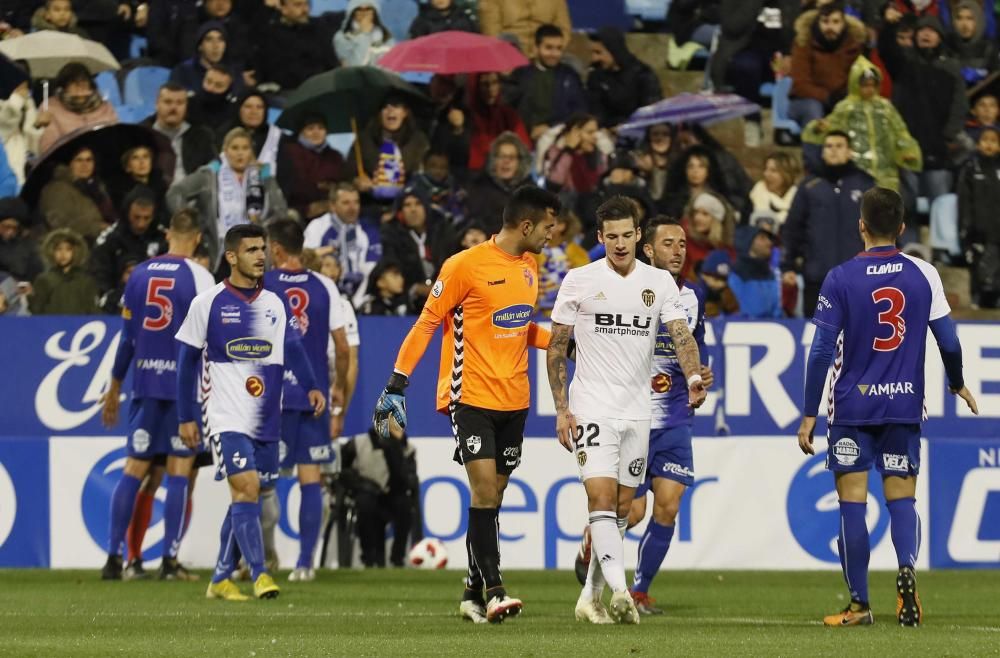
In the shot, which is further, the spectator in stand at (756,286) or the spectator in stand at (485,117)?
the spectator in stand at (485,117)

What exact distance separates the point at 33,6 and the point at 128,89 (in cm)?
158

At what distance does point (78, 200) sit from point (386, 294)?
322 centimetres

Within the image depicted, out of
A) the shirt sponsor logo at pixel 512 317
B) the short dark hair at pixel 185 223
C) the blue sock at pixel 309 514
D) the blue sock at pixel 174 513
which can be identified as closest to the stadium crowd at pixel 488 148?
the short dark hair at pixel 185 223

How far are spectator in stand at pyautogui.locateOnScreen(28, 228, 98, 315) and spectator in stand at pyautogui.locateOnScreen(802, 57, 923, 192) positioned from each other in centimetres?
758

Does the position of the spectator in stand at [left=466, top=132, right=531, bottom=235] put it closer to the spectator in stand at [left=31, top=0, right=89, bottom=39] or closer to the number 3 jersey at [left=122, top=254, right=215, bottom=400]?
the number 3 jersey at [left=122, top=254, right=215, bottom=400]

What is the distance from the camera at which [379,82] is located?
800 inches

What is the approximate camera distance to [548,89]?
2138 centimetres

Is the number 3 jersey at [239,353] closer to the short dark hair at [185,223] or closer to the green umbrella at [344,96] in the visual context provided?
the short dark hair at [185,223]

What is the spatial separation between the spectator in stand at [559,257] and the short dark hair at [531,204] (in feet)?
22.3

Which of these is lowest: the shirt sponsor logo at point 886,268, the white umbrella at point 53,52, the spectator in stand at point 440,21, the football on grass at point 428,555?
the football on grass at point 428,555

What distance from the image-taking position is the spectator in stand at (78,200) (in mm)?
18641

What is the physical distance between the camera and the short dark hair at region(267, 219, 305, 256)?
50.5 feet

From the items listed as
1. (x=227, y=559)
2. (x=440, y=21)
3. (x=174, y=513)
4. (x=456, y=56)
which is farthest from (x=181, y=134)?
(x=227, y=559)

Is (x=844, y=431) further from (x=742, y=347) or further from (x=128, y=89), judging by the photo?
(x=128, y=89)
